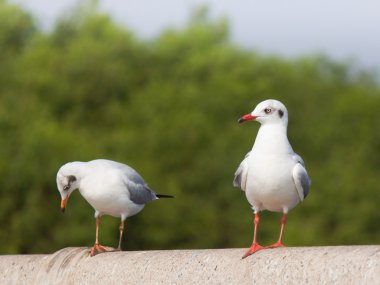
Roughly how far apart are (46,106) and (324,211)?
16.6m

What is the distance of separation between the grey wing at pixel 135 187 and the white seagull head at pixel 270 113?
5.41 feet

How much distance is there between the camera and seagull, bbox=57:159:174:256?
7.45 m

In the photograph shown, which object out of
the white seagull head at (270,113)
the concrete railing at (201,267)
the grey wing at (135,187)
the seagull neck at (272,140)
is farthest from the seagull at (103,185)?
the seagull neck at (272,140)

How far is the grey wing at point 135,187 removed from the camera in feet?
25.2

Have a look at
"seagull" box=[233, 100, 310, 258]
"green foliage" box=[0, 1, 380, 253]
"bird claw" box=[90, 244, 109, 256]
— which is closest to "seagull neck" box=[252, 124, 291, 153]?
"seagull" box=[233, 100, 310, 258]

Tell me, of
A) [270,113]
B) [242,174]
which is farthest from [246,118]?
[242,174]

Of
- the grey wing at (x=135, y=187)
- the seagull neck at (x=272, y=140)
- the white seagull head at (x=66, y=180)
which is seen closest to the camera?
the seagull neck at (x=272, y=140)

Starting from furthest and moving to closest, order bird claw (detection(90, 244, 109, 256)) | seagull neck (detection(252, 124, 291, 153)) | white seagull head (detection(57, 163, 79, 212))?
1. white seagull head (detection(57, 163, 79, 212))
2. bird claw (detection(90, 244, 109, 256))
3. seagull neck (detection(252, 124, 291, 153))

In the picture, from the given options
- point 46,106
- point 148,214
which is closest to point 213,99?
point 46,106

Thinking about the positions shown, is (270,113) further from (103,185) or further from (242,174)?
(103,185)

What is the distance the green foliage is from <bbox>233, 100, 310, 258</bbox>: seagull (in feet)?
113

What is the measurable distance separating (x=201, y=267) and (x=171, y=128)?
56617mm

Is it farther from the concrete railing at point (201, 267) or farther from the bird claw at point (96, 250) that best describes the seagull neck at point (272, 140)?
the bird claw at point (96, 250)

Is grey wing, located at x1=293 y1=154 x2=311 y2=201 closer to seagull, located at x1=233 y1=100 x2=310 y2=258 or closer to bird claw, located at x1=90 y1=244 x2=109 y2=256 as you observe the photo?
seagull, located at x1=233 y1=100 x2=310 y2=258
